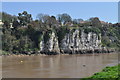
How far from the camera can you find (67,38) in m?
74.1

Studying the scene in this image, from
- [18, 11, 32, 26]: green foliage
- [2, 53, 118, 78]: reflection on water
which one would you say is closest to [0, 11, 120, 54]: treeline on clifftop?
[18, 11, 32, 26]: green foliage

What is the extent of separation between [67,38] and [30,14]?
15863mm

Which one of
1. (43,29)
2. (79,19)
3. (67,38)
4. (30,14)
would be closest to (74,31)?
(67,38)

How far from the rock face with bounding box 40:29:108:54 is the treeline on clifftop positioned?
1.36 meters

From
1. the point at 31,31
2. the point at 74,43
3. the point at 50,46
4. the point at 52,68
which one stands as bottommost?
the point at 52,68

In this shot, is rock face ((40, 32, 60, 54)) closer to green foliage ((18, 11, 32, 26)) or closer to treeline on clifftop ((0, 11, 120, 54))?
treeline on clifftop ((0, 11, 120, 54))

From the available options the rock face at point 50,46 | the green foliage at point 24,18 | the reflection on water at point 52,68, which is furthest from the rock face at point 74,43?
the reflection on water at point 52,68

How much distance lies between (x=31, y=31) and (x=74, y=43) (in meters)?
13.7

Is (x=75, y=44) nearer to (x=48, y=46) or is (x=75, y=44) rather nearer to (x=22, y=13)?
(x=48, y=46)

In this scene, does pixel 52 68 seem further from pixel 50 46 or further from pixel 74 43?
pixel 74 43

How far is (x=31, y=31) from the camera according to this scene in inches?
2778

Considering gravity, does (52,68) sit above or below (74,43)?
below

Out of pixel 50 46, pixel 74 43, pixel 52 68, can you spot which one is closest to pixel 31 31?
pixel 50 46

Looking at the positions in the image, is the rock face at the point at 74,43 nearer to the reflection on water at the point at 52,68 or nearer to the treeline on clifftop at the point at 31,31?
the treeline on clifftop at the point at 31,31
